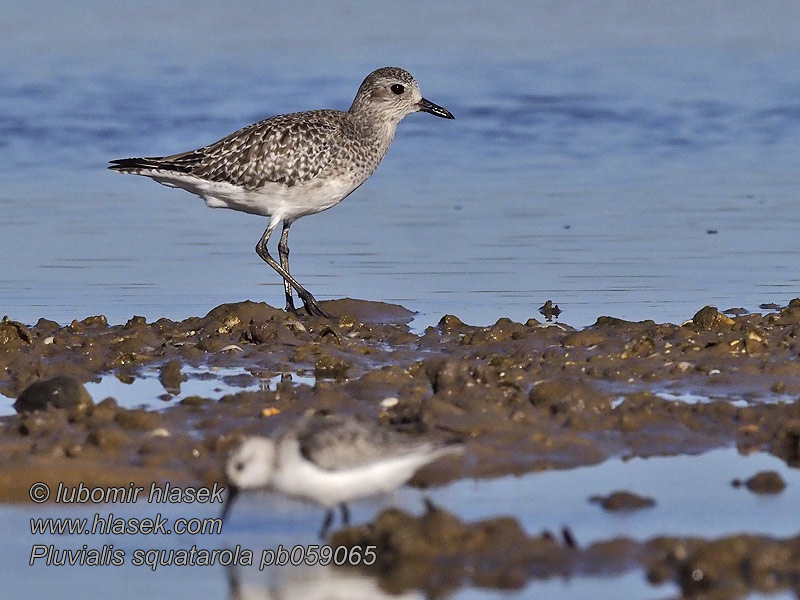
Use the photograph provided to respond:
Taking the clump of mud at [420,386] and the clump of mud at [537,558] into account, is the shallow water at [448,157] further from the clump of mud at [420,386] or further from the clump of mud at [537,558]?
the clump of mud at [537,558]

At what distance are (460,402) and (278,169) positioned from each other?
4.02 metres

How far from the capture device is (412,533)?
213 inches

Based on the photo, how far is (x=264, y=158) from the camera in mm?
10852

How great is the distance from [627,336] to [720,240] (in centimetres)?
377

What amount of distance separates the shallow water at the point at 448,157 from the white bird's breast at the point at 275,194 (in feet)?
2.37

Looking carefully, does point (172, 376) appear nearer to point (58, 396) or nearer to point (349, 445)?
point (58, 396)

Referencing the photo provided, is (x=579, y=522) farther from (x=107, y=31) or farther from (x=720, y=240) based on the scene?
(x=107, y=31)

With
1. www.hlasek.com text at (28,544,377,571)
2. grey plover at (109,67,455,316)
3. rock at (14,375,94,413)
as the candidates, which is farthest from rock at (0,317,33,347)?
www.hlasek.com text at (28,544,377,571)

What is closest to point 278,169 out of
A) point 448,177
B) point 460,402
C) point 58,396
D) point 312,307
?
point 312,307

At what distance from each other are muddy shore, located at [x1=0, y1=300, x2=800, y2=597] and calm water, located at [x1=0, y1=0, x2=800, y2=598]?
27 cm

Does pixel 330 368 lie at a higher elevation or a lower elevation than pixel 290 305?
lower

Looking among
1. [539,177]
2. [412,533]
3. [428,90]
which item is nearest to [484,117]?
[428,90]

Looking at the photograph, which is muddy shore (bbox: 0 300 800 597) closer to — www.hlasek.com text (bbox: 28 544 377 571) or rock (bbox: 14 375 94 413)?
rock (bbox: 14 375 94 413)

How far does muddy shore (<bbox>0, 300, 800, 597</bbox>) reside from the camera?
537cm
